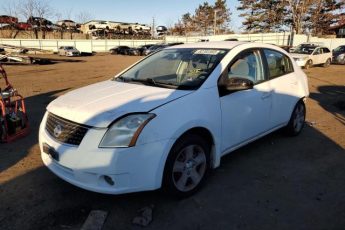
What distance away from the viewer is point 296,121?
222 inches

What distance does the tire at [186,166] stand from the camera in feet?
10.6

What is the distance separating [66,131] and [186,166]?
1295 mm

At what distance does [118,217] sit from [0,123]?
322 centimetres

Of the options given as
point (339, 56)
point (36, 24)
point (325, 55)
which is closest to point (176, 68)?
point (325, 55)

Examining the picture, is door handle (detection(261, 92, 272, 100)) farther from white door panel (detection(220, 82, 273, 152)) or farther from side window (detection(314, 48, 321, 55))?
side window (detection(314, 48, 321, 55))

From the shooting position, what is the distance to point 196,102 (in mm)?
3432

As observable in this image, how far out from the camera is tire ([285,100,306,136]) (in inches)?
215

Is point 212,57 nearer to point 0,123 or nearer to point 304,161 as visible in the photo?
point 304,161

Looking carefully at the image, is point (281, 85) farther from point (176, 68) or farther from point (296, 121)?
point (176, 68)

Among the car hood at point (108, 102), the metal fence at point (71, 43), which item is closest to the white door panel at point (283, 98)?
the car hood at point (108, 102)

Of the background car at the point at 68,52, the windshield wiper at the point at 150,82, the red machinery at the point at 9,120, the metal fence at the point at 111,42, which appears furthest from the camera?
the metal fence at the point at 111,42

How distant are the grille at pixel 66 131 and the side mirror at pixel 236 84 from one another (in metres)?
1.72

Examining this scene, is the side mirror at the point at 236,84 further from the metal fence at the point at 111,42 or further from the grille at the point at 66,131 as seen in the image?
the metal fence at the point at 111,42

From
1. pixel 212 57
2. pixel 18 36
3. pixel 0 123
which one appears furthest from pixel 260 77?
pixel 18 36
